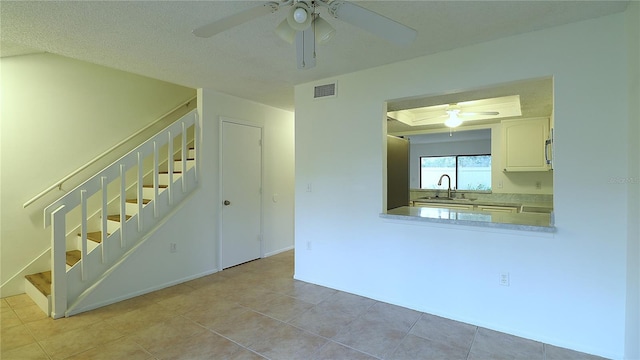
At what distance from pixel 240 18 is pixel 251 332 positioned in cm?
235

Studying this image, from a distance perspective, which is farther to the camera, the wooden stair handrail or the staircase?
the wooden stair handrail

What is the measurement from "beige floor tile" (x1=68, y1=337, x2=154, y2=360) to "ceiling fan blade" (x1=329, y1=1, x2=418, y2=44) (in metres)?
2.65

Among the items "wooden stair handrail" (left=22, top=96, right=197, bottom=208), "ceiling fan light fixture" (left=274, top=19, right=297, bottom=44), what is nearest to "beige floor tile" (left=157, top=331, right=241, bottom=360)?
"ceiling fan light fixture" (left=274, top=19, right=297, bottom=44)

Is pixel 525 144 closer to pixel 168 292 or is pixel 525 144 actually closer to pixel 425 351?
pixel 425 351

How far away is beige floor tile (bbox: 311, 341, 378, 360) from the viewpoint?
207cm

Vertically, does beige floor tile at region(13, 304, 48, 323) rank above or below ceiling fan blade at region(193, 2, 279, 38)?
below

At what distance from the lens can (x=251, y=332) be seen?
2.42 m

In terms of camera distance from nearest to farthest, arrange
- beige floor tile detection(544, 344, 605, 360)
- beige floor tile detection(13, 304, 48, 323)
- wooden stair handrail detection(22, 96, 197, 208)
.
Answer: beige floor tile detection(544, 344, 605, 360), beige floor tile detection(13, 304, 48, 323), wooden stair handrail detection(22, 96, 197, 208)

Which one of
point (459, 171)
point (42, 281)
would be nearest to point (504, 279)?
point (42, 281)

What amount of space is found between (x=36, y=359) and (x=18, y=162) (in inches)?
92.2

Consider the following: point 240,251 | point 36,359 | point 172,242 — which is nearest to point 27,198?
point 172,242

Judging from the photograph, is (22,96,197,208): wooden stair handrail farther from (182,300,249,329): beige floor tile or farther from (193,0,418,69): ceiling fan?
(193,0,418,69): ceiling fan

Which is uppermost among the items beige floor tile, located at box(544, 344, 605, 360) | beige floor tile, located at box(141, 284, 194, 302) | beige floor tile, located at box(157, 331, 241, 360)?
beige floor tile, located at box(544, 344, 605, 360)

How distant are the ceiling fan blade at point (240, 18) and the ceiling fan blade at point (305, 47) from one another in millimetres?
232
